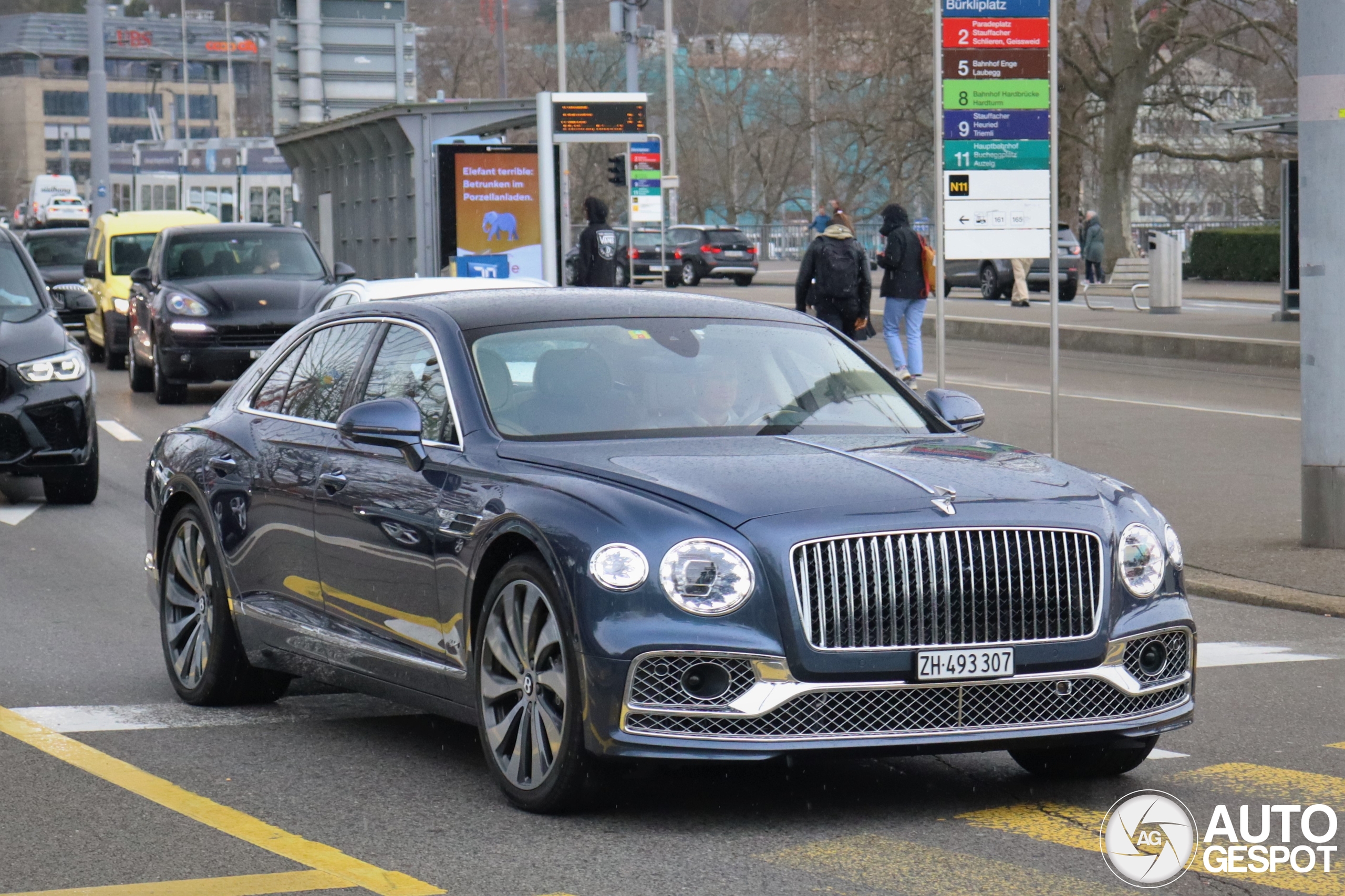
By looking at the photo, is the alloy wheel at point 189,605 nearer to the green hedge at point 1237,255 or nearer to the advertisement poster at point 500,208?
the advertisement poster at point 500,208

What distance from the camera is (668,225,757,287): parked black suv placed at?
173 ft

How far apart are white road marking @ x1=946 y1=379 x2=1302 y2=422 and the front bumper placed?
488 inches

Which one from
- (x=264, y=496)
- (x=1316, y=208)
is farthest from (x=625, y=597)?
(x=1316, y=208)

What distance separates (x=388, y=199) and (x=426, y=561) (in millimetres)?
23415

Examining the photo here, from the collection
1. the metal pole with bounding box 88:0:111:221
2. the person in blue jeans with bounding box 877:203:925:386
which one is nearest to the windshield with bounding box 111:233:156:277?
the person in blue jeans with bounding box 877:203:925:386

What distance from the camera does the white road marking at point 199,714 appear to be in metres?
7.10

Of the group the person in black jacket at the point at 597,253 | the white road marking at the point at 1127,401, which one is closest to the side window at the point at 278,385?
the white road marking at the point at 1127,401

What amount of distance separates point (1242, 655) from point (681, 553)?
3968 millimetres

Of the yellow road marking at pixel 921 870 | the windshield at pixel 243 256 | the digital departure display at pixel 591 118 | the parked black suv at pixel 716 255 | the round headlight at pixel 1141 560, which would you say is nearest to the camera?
the yellow road marking at pixel 921 870

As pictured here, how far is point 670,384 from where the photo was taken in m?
6.52

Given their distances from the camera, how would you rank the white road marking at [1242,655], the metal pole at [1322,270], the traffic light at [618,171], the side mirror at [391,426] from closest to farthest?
the side mirror at [391,426] < the white road marking at [1242,655] < the metal pole at [1322,270] < the traffic light at [618,171]

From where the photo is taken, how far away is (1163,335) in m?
27.8

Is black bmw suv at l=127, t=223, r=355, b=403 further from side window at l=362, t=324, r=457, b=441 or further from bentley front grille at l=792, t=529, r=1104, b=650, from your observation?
bentley front grille at l=792, t=529, r=1104, b=650

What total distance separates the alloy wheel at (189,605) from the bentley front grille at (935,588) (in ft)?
9.55
